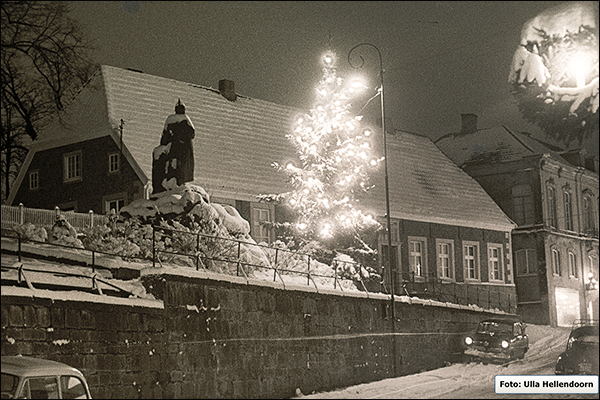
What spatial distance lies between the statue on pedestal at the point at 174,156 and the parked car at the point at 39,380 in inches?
352

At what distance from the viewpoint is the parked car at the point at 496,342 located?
2373 centimetres

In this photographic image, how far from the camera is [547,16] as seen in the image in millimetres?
19266

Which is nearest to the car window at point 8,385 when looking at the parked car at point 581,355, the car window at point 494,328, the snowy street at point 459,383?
the snowy street at point 459,383

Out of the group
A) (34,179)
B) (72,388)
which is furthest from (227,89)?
(72,388)

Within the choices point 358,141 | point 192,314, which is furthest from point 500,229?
point 192,314

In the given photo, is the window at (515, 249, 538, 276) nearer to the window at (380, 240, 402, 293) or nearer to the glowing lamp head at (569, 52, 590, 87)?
the window at (380, 240, 402, 293)

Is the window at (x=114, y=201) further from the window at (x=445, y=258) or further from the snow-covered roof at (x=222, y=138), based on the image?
the window at (x=445, y=258)

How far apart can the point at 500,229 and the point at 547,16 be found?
630 inches

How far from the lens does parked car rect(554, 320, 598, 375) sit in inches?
733

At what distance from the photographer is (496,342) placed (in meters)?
23.9

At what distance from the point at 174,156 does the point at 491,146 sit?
55.9ft

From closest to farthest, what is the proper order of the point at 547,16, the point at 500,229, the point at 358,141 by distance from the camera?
the point at 547,16
the point at 358,141
the point at 500,229

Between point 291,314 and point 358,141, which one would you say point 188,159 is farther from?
point 358,141

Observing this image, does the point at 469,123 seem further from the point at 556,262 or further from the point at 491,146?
the point at 556,262
